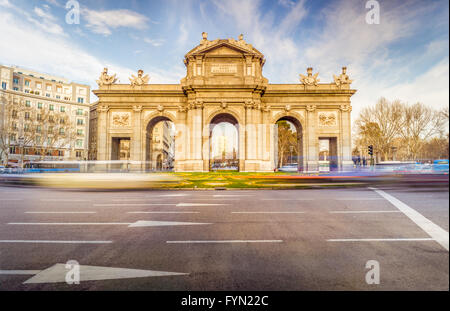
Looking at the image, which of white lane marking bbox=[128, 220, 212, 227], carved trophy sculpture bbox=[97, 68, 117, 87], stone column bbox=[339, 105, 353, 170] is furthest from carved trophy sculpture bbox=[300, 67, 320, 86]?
white lane marking bbox=[128, 220, 212, 227]

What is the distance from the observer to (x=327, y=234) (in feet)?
17.9

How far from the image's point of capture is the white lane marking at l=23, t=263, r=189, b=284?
10.5 ft

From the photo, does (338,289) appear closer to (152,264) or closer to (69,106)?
(152,264)

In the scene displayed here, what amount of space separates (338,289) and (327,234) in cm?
280

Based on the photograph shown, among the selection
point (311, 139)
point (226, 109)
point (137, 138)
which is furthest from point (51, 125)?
point (311, 139)

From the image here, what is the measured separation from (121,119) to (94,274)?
40031 mm

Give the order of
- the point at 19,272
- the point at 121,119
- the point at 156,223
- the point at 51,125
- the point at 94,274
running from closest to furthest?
the point at 94,274 → the point at 19,272 → the point at 156,223 → the point at 121,119 → the point at 51,125

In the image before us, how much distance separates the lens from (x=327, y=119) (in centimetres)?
3941

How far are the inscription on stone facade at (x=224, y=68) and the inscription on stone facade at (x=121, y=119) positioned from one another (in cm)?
1549

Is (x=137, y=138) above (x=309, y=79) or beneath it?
beneath

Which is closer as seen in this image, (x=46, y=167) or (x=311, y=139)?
(x=46, y=167)

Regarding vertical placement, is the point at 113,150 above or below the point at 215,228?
above

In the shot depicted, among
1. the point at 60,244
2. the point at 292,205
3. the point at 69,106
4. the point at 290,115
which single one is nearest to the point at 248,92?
the point at 290,115

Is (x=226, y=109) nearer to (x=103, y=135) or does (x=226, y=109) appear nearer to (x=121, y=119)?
(x=121, y=119)
